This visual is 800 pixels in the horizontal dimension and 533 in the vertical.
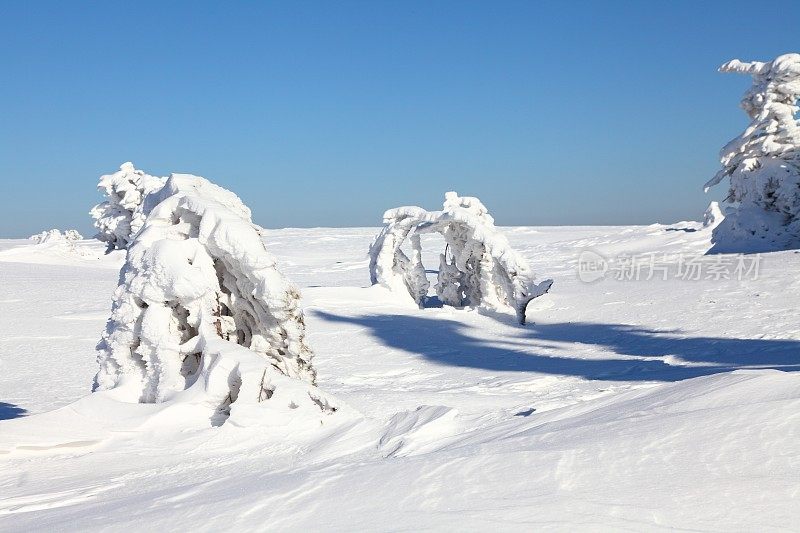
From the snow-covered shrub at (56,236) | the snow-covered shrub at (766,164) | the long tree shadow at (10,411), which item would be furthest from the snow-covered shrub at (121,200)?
the long tree shadow at (10,411)

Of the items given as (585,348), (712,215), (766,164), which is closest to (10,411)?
(585,348)

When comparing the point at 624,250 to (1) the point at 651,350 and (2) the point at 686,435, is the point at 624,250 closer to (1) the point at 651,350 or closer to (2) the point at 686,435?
(1) the point at 651,350

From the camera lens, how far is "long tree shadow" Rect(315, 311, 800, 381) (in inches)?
452

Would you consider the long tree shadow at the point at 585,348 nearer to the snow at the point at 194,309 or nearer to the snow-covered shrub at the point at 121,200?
the snow at the point at 194,309

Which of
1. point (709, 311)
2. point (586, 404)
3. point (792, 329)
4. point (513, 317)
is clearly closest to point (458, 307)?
point (513, 317)

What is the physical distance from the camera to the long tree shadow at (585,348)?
37.7 ft

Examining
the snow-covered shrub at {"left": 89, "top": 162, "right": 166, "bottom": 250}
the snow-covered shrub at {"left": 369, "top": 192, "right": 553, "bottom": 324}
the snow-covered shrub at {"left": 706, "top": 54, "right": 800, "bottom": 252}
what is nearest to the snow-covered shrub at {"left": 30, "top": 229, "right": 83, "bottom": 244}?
the snow-covered shrub at {"left": 89, "top": 162, "right": 166, "bottom": 250}

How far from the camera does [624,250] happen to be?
112 ft

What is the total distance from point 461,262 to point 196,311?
13296mm

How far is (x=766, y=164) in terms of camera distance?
21.9 meters

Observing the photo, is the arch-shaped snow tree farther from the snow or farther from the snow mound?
the snow mound

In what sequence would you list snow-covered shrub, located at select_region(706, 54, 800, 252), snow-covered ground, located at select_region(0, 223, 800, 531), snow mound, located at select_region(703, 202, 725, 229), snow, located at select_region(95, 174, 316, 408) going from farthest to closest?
snow mound, located at select_region(703, 202, 725, 229), snow-covered shrub, located at select_region(706, 54, 800, 252), snow, located at select_region(95, 174, 316, 408), snow-covered ground, located at select_region(0, 223, 800, 531)

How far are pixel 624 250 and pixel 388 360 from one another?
75.6ft

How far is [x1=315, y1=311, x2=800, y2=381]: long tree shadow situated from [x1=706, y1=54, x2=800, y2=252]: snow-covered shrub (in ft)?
30.3
